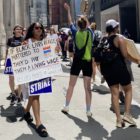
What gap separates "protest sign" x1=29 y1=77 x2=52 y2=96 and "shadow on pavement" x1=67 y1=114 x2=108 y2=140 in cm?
91

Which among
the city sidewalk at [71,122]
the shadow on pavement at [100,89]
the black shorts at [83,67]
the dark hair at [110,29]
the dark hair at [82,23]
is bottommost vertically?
the city sidewalk at [71,122]

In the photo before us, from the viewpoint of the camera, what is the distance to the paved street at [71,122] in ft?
22.4

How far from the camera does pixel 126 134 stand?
691cm

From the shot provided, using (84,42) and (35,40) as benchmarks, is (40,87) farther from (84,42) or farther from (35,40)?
(84,42)

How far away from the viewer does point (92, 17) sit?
83062 millimetres

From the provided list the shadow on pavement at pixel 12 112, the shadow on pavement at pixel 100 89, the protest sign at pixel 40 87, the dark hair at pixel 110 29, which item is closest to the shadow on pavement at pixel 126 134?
the protest sign at pixel 40 87

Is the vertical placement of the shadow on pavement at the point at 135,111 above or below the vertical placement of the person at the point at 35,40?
below

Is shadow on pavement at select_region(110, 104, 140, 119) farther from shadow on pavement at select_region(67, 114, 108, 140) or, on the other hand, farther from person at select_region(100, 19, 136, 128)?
→ person at select_region(100, 19, 136, 128)

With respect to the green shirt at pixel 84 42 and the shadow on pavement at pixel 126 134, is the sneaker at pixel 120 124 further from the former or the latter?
the green shirt at pixel 84 42

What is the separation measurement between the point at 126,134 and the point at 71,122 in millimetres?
1196

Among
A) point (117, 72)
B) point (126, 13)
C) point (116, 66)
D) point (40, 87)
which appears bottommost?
point (40, 87)

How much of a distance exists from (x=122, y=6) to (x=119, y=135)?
168 feet

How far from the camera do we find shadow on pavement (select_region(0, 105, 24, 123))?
7902mm

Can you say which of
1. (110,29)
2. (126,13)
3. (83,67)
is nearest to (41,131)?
(83,67)
